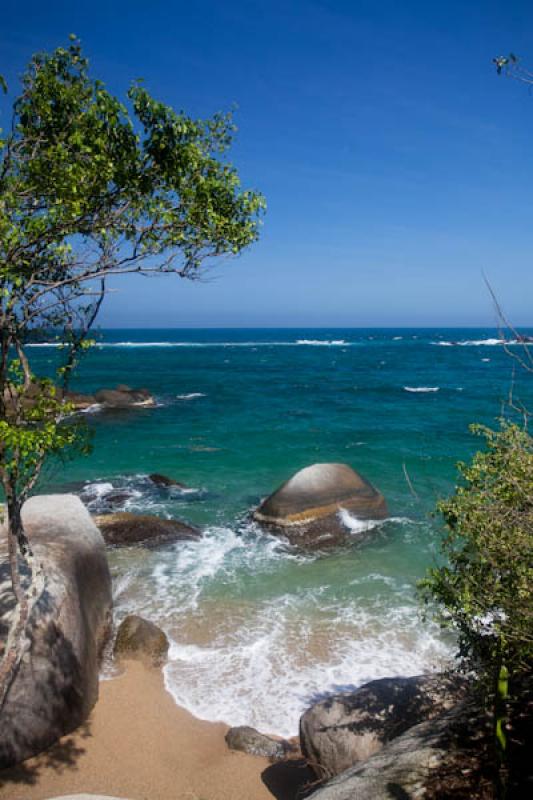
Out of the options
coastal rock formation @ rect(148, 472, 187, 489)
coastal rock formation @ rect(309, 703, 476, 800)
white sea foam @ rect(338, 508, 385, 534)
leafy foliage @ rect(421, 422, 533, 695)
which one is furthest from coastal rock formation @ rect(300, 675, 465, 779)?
coastal rock formation @ rect(148, 472, 187, 489)

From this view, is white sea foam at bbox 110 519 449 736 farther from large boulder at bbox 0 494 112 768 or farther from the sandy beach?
large boulder at bbox 0 494 112 768

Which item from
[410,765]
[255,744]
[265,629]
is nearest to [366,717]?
[255,744]

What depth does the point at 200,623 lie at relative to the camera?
1359 centimetres

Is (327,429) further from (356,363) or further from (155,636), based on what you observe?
(356,363)

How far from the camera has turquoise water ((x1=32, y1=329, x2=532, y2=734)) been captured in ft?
38.7

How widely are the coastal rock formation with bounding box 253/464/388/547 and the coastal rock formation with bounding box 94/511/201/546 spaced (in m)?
3.30

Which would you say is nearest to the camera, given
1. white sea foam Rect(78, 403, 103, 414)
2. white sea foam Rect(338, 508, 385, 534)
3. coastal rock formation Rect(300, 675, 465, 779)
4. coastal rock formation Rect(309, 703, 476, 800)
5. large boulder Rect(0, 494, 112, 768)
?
coastal rock formation Rect(309, 703, 476, 800)

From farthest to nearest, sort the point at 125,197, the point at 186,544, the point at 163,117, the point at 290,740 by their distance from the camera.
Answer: the point at 186,544, the point at 290,740, the point at 125,197, the point at 163,117

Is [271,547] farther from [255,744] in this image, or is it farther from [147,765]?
[147,765]

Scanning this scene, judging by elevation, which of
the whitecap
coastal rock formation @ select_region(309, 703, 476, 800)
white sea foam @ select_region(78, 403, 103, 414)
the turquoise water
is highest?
the whitecap

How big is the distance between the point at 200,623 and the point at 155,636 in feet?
5.92

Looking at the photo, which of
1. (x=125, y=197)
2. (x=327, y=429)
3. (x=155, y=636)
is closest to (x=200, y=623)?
(x=155, y=636)

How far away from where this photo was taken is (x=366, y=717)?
8672 mm

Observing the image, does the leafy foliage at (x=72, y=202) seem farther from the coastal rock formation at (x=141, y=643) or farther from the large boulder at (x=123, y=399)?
the large boulder at (x=123, y=399)
